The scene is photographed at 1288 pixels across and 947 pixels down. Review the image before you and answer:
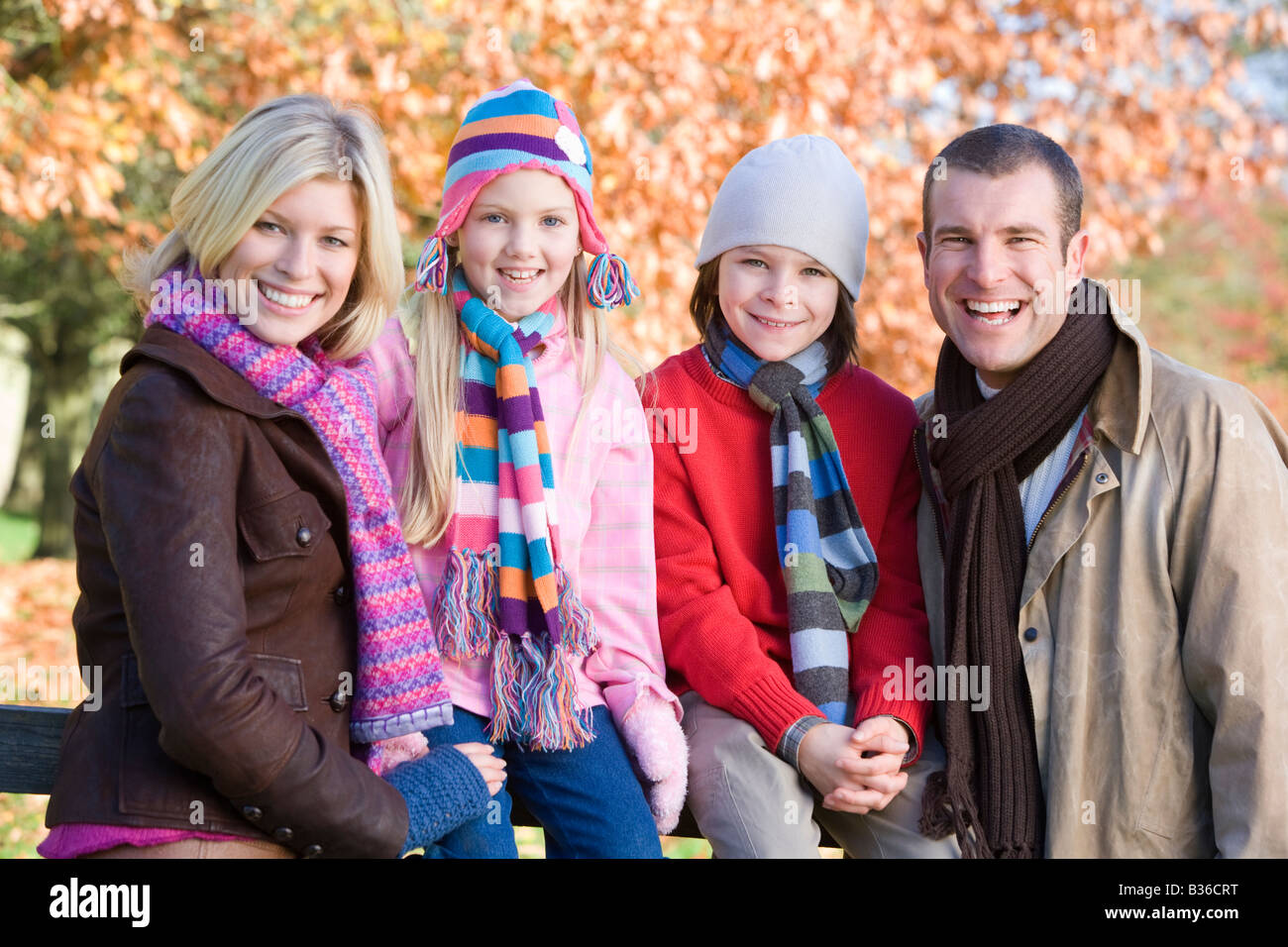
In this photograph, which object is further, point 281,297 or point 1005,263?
point 1005,263

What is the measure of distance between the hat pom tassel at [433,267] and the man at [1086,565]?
112 centimetres

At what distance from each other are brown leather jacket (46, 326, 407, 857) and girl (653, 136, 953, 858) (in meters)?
0.78

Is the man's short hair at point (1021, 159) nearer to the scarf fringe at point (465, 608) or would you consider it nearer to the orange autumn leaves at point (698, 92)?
the scarf fringe at point (465, 608)

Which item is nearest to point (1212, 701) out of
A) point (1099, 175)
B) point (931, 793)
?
point (931, 793)

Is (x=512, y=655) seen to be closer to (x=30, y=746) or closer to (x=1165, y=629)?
(x=30, y=746)

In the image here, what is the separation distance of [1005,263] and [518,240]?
3.52ft

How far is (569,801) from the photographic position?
242 cm

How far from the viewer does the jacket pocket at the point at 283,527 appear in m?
2.00

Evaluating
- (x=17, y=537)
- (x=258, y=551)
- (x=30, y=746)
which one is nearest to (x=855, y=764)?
(x=258, y=551)

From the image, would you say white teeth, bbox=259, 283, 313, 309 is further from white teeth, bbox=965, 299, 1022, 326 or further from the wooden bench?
white teeth, bbox=965, 299, 1022, 326

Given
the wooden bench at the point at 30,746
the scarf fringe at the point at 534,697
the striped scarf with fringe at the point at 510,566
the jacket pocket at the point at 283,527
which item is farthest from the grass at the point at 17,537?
the jacket pocket at the point at 283,527

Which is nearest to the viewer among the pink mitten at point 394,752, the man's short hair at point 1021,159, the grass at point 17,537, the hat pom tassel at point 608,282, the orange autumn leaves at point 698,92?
the pink mitten at point 394,752
